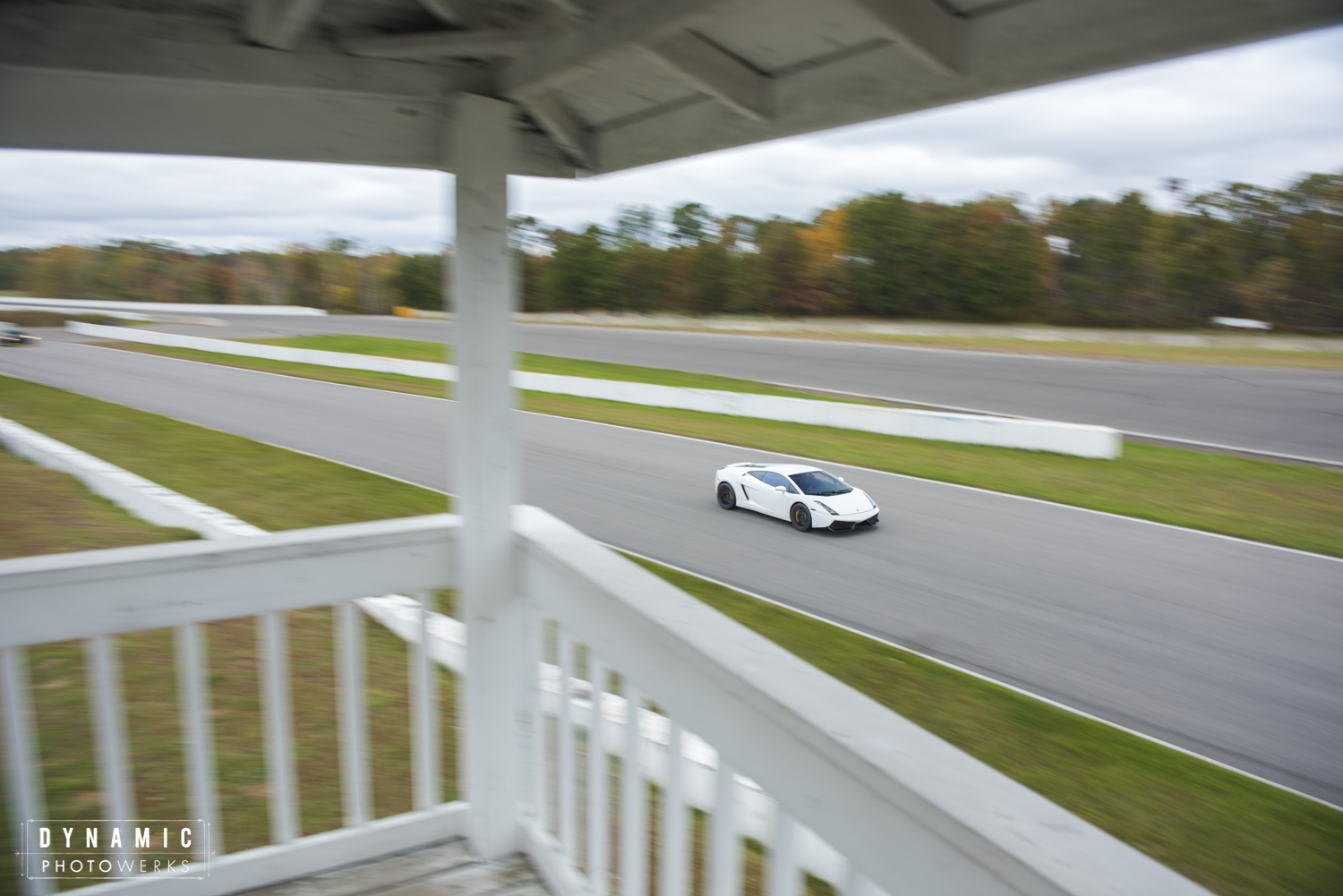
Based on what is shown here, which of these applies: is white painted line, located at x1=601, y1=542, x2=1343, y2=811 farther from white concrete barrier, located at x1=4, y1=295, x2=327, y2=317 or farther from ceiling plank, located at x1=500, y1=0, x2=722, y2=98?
ceiling plank, located at x1=500, y1=0, x2=722, y2=98

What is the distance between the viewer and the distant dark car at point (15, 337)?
258 cm

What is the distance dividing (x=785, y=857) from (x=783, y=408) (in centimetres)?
908

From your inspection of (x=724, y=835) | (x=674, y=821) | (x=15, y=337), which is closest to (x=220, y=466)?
(x=15, y=337)

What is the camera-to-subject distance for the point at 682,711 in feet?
3.18

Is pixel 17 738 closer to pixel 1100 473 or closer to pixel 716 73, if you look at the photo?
pixel 716 73

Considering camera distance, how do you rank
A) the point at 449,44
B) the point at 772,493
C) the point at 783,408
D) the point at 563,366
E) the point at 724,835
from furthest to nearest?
the point at 563,366
the point at 783,408
the point at 772,493
the point at 449,44
the point at 724,835

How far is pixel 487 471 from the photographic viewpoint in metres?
1.56

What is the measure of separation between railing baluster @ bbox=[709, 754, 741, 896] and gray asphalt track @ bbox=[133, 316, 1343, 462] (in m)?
5.49

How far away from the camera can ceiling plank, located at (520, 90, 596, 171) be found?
Result: 1.50 metres

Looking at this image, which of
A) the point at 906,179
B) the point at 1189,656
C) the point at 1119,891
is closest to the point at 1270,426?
the point at 1189,656

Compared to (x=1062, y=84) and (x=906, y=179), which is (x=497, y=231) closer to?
(x=1062, y=84)

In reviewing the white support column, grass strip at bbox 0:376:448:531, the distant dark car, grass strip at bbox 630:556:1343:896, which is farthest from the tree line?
grass strip at bbox 0:376:448:531

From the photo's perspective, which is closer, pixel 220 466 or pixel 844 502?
pixel 844 502

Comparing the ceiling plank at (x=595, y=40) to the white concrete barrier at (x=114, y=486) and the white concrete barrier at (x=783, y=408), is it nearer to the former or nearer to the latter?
the white concrete barrier at (x=114, y=486)
